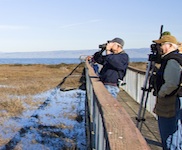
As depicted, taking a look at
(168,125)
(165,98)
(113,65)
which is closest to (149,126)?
(113,65)

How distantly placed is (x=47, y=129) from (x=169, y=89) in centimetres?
685

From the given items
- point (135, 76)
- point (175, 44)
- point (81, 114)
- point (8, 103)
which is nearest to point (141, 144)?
point (175, 44)

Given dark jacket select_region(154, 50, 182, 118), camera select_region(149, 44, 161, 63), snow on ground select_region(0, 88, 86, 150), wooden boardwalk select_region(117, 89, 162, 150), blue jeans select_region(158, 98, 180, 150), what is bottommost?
snow on ground select_region(0, 88, 86, 150)

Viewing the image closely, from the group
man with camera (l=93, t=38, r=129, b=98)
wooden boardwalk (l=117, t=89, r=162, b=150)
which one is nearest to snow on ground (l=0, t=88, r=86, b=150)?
wooden boardwalk (l=117, t=89, r=162, b=150)

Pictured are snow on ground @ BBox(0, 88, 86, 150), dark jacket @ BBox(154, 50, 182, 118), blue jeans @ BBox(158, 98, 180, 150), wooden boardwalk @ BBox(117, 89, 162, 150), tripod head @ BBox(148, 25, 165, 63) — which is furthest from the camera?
snow on ground @ BBox(0, 88, 86, 150)

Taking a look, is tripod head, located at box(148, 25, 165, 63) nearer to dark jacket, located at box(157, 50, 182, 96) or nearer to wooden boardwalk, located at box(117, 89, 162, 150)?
dark jacket, located at box(157, 50, 182, 96)

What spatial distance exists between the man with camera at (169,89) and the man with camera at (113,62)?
4.26 ft

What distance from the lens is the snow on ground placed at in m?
8.20

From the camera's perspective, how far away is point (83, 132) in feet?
30.5

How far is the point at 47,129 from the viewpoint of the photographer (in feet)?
32.1

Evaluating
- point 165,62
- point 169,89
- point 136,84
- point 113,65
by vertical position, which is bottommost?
point 136,84

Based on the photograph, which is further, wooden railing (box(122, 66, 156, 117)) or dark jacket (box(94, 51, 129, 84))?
wooden railing (box(122, 66, 156, 117))

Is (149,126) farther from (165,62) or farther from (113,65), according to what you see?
(165,62)

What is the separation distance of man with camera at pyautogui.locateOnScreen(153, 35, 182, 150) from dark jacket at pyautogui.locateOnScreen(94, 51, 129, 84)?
4.21ft
